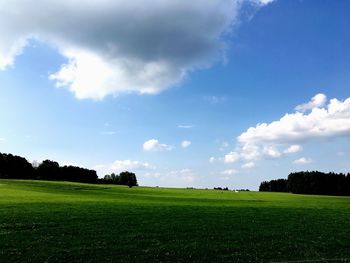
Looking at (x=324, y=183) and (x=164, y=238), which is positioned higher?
(x=324, y=183)

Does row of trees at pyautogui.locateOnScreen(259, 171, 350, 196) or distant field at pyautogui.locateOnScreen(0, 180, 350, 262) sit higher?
row of trees at pyautogui.locateOnScreen(259, 171, 350, 196)

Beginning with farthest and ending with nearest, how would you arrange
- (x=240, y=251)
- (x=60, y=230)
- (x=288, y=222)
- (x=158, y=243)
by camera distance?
→ (x=288, y=222) < (x=60, y=230) < (x=158, y=243) < (x=240, y=251)

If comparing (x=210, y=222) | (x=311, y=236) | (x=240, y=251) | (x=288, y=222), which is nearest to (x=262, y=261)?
(x=240, y=251)

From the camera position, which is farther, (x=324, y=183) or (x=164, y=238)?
(x=324, y=183)

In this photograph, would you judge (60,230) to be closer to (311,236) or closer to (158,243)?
(158,243)

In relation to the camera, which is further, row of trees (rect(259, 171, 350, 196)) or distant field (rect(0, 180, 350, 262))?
row of trees (rect(259, 171, 350, 196))

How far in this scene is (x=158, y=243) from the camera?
27.9 metres

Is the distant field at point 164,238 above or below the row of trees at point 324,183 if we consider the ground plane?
below

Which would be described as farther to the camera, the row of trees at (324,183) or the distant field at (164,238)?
the row of trees at (324,183)

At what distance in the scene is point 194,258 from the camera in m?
23.9

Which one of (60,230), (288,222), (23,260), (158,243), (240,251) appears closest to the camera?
(23,260)

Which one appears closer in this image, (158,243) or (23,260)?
(23,260)

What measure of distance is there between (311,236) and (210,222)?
30.5 feet

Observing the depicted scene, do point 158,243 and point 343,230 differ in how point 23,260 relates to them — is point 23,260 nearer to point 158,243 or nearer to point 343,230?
point 158,243
